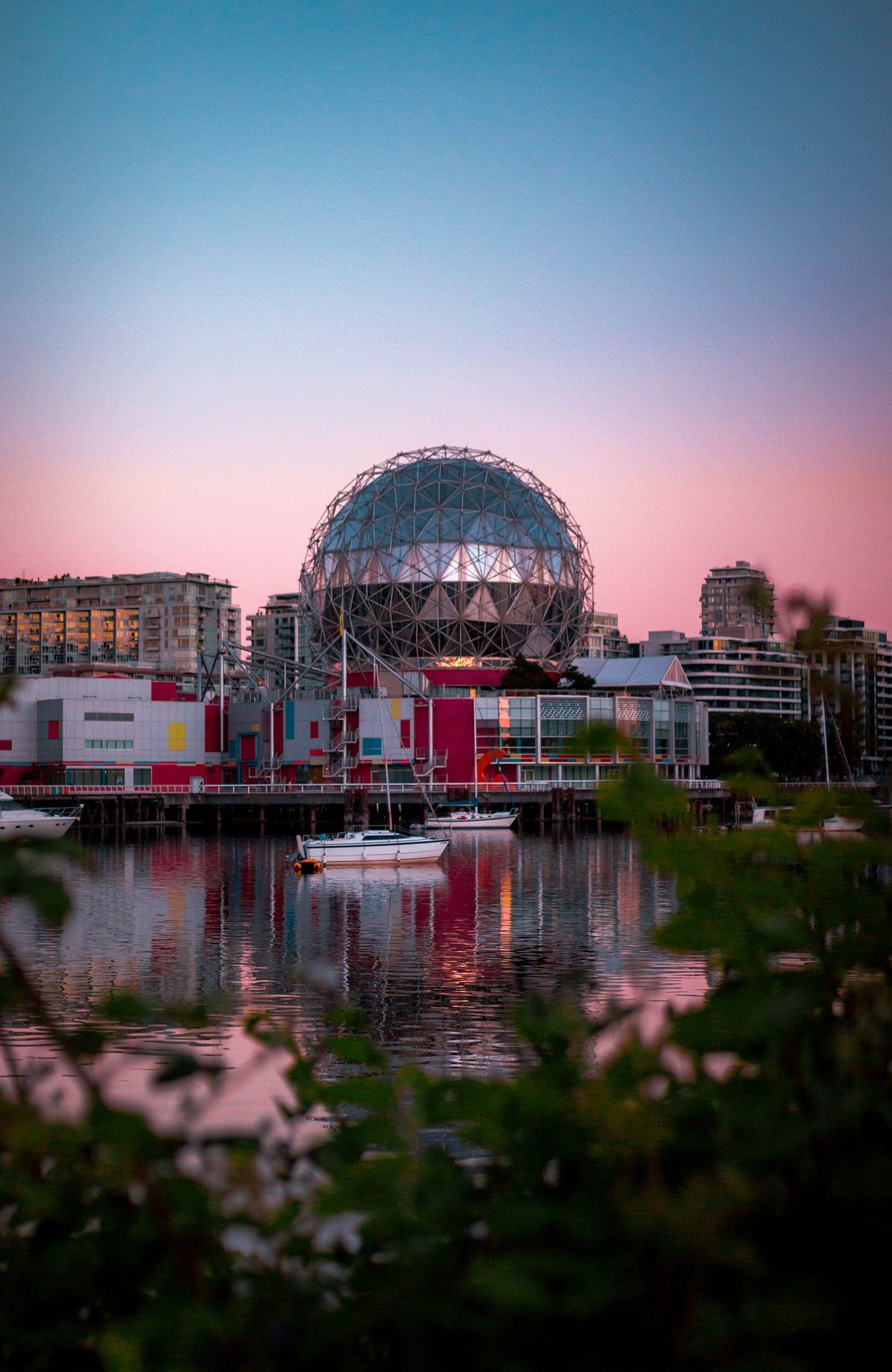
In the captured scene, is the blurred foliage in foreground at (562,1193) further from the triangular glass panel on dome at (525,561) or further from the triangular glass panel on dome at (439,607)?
the triangular glass panel on dome at (525,561)

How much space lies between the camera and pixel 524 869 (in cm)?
5081

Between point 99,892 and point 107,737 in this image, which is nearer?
point 99,892

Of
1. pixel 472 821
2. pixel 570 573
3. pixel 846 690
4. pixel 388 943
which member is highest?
pixel 570 573

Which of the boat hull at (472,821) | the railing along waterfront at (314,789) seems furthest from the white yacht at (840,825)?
the railing along waterfront at (314,789)

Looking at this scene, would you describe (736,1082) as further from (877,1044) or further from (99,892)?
(99,892)

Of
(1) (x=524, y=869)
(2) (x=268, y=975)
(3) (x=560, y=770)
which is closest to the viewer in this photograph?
(2) (x=268, y=975)

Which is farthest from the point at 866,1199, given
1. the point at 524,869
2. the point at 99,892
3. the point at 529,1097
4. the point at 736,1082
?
the point at 524,869

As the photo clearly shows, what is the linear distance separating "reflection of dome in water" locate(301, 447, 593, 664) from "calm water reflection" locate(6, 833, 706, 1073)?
150ft

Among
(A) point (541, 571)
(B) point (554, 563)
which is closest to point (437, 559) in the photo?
(A) point (541, 571)

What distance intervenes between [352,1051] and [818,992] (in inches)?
42.8

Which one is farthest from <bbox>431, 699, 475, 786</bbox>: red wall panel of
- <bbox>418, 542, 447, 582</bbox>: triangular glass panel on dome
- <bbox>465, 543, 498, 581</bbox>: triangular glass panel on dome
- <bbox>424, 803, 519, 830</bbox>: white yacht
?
<bbox>465, 543, 498, 581</bbox>: triangular glass panel on dome

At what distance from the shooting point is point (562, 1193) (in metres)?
2.37

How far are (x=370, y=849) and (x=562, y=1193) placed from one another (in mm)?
51145

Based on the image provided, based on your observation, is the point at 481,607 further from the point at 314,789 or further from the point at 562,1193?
the point at 562,1193
